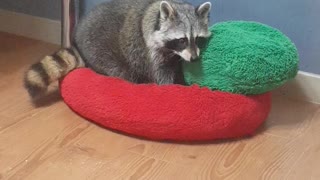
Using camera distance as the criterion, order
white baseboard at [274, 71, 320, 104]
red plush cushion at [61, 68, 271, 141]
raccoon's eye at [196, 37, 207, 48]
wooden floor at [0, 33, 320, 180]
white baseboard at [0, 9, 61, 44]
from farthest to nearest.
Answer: white baseboard at [0, 9, 61, 44] < white baseboard at [274, 71, 320, 104] < raccoon's eye at [196, 37, 207, 48] < red plush cushion at [61, 68, 271, 141] < wooden floor at [0, 33, 320, 180]

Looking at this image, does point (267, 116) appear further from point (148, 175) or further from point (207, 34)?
point (148, 175)

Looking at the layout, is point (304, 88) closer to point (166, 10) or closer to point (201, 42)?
point (201, 42)

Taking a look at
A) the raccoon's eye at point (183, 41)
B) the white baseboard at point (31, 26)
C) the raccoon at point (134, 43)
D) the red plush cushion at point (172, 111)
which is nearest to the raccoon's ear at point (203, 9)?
the raccoon at point (134, 43)

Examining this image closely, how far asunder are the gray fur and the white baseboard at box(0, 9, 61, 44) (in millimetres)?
448

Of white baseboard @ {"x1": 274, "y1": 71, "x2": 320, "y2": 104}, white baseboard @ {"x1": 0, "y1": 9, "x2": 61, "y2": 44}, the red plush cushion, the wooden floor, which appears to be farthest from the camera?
white baseboard @ {"x1": 0, "y1": 9, "x2": 61, "y2": 44}

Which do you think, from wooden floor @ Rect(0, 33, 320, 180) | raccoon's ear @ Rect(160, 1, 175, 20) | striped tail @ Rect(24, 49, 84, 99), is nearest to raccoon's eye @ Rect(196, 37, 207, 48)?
raccoon's ear @ Rect(160, 1, 175, 20)

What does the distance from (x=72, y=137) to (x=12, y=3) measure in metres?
1.03

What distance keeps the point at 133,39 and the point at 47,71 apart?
295mm

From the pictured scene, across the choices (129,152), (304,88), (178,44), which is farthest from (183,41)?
(304,88)

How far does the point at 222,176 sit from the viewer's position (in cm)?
119

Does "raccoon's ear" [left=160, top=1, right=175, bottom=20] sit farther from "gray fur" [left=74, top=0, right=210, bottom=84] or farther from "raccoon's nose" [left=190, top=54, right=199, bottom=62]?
"raccoon's nose" [left=190, top=54, right=199, bottom=62]

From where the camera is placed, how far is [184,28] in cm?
137

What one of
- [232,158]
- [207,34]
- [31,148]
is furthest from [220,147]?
→ [31,148]

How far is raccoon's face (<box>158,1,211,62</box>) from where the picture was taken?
1.36m
